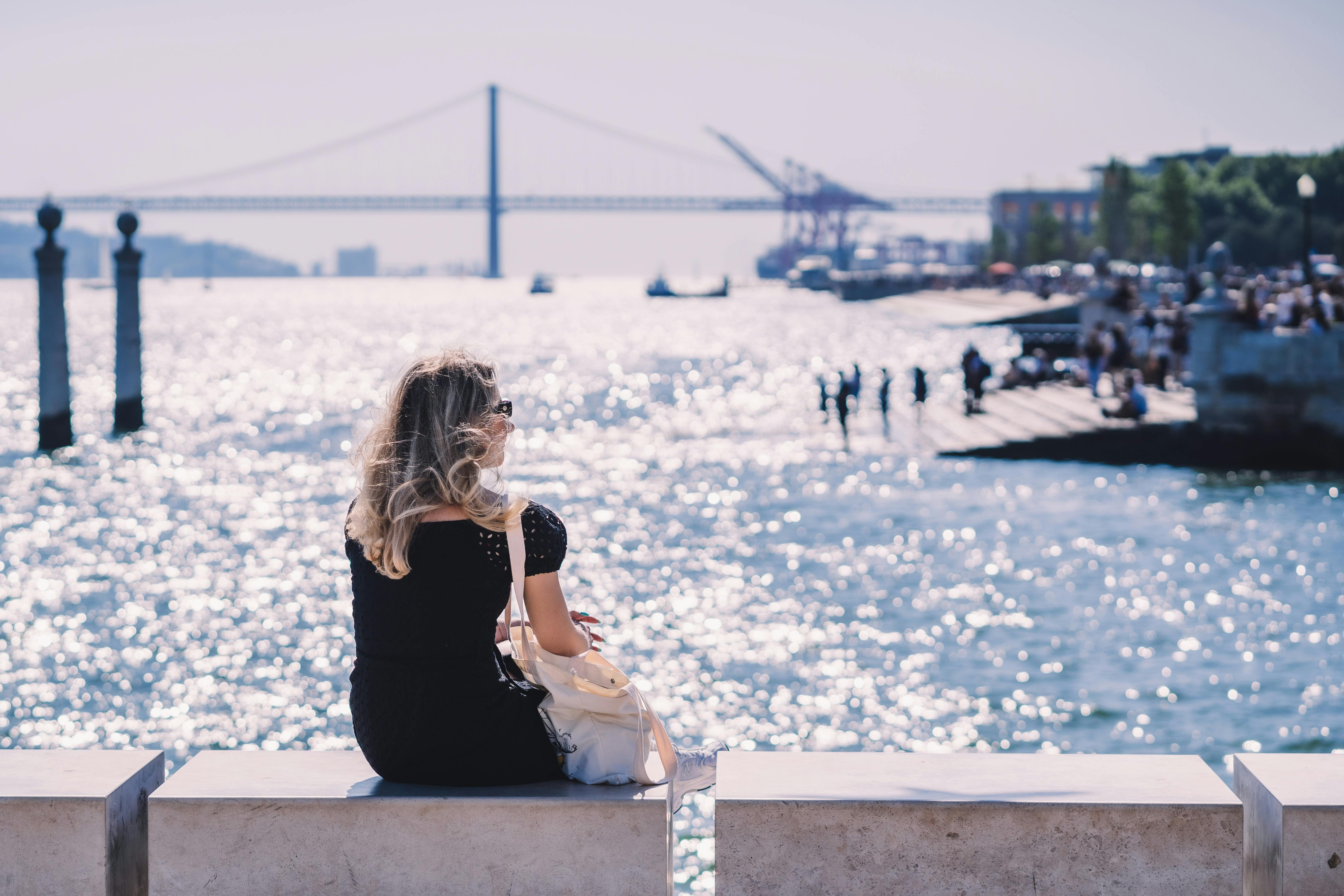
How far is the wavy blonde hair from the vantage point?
2.78 m

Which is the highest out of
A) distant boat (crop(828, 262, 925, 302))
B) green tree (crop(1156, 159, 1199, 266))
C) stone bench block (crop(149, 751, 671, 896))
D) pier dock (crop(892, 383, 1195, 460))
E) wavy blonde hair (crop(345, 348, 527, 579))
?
green tree (crop(1156, 159, 1199, 266))

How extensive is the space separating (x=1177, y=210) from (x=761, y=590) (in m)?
73.0

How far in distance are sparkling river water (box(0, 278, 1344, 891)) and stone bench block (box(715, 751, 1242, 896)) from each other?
1.05 metres

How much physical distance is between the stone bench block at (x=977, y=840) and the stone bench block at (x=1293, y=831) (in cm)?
7

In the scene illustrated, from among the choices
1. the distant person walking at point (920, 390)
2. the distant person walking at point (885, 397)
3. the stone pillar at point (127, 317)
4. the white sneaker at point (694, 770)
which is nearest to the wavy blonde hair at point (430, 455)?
the white sneaker at point (694, 770)

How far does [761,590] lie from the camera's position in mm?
14312

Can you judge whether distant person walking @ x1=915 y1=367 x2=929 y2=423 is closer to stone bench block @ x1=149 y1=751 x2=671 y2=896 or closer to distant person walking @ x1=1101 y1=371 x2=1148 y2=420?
distant person walking @ x1=1101 y1=371 x2=1148 y2=420

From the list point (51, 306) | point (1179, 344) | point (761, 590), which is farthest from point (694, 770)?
point (1179, 344)

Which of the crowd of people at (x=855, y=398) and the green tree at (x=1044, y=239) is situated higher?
the green tree at (x=1044, y=239)

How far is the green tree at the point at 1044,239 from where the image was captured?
4483 inches

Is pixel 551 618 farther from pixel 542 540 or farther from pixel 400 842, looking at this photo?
pixel 400 842

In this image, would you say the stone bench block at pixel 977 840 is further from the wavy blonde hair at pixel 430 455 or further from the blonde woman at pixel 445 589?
the wavy blonde hair at pixel 430 455

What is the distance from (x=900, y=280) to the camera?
12812cm

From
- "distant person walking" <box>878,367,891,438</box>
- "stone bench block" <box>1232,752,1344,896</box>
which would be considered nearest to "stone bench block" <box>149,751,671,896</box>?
"stone bench block" <box>1232,752,1344,896</box>
